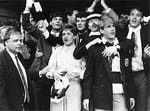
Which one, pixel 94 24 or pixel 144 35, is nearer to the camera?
pixel 94 24

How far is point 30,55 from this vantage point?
4949 millimetres

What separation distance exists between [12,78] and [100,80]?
106 centimetres

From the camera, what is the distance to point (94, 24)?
14.3 feet

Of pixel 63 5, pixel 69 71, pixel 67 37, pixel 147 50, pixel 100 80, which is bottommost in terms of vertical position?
pixel 100 80

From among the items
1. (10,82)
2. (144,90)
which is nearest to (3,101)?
(10,82)

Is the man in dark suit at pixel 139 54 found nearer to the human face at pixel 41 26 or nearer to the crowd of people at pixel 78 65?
the crowd of people at pixel 78 65

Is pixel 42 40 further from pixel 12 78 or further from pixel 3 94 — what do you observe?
pixel 3 94

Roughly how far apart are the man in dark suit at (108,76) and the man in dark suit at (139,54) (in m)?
0.44

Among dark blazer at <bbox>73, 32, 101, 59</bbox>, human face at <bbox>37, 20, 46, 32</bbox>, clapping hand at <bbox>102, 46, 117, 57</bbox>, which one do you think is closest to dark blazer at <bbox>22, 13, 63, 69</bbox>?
human face at <bbox>37, 20, 46, 32</bbox>

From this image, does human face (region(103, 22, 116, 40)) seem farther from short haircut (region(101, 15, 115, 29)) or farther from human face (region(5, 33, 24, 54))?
human face (region(5, 33, 24, 54))

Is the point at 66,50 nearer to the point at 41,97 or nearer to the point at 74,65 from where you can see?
the point at 74,65

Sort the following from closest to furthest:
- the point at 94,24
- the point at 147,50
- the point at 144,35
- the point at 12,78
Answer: the point at 12,78
the point at 94,24
the point at 147,50
the point at 144,35

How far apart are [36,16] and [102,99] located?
86.2 inches

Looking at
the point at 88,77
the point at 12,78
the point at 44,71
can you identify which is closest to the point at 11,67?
the point at 12,78
